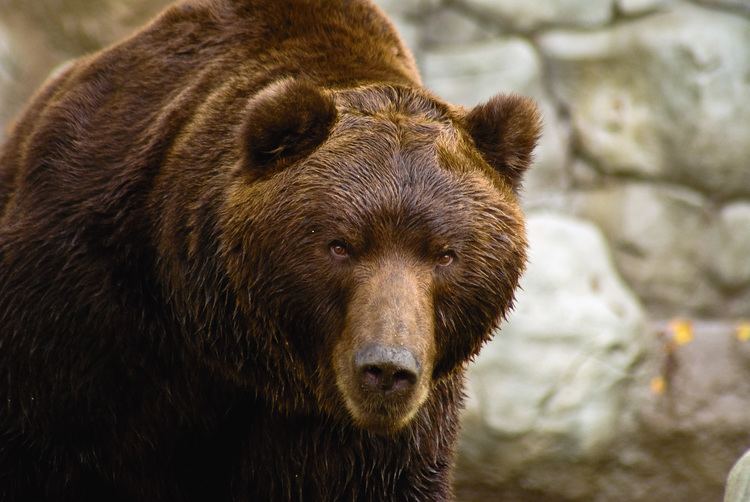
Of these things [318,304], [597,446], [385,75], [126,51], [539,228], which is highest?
[539,228]

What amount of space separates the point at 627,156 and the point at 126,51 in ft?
18.2

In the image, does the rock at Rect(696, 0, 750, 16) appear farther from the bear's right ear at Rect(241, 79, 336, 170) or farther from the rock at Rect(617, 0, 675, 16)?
the bear's right ear at Rect(241, 79, 336, 170)

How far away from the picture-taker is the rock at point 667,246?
393 inches

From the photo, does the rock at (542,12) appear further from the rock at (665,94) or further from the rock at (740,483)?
the rock at (740,483)

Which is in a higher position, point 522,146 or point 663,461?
point 663,461

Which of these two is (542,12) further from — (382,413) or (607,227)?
(382,413)

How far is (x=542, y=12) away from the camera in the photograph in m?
10.1

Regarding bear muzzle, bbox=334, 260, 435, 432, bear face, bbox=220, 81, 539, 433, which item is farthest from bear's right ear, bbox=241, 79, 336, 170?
bear muzzle, bbox=334, 260, 435, 432

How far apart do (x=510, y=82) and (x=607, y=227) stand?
1.43 meters

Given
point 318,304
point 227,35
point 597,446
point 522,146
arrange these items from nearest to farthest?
point 318,304 < point 522,146 < point 227,35 < point 597,446

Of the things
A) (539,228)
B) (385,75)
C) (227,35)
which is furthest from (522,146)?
(539,228)

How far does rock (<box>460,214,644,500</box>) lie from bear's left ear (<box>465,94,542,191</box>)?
456cm

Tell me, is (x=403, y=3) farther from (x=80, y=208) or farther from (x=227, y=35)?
(x=80, y=208)

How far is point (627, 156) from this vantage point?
9953 millimetres
